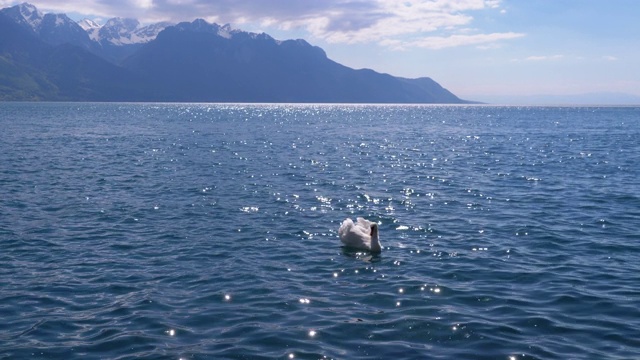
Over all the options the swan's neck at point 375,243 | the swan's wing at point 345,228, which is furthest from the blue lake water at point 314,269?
the swan's wing at point 345,228

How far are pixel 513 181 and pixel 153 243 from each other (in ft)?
99.0

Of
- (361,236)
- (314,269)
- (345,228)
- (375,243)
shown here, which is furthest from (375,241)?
(314,269)

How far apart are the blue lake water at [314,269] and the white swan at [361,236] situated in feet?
1.68

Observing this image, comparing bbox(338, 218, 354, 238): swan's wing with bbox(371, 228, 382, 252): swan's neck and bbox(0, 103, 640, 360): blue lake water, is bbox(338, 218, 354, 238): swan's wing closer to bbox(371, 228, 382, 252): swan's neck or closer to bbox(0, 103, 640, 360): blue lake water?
bbox(0, 103, 640, 360): blue lake water

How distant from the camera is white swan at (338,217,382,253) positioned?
23641 millimetres

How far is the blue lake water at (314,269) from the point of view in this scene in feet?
48.8

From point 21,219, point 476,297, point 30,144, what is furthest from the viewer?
point 30,144

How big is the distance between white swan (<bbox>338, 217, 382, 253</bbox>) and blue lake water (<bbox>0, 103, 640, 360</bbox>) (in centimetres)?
51

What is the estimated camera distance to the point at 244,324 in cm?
1595

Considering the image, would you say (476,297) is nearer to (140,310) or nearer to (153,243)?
(140,310)

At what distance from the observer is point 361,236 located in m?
24.0

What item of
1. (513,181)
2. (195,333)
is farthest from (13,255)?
(513,181)

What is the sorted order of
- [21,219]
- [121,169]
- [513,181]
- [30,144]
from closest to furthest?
[21,219] < [513,181] < [121,169] < [30,144]

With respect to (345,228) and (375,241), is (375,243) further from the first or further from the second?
(345,228)
